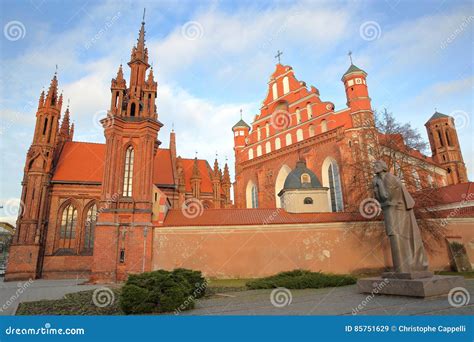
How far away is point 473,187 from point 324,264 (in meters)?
18.3

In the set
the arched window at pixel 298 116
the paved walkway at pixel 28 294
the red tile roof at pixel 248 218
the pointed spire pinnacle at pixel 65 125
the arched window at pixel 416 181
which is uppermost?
the pointed spire pinnacle at pixel 65 125

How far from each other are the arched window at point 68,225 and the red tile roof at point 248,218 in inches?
437

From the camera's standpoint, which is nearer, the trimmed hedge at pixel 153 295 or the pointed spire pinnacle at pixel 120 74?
the trimmed hedge at pixel 153 295

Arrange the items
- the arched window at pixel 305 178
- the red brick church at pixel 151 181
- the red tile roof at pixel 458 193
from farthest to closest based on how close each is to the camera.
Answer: the red tile roof at pixel 458 193
the arched window at pixel 305 178
the red brick church at pixel 151 181

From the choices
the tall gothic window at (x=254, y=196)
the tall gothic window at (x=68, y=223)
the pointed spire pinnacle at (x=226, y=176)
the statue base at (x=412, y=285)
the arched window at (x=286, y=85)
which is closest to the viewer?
the statue base at (x=412, y=285)

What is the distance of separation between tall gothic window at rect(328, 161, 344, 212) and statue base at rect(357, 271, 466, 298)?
1862 centimetres

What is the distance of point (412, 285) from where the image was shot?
25.2 ft

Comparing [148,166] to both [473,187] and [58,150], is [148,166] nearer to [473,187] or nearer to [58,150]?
[58,150]

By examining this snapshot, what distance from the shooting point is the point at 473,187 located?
28.1 m

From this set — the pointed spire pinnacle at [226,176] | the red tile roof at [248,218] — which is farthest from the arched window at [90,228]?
the pointed spire pinnacle at [226,176]

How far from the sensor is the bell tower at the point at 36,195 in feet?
81.6

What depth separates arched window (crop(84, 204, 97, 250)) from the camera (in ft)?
90.7

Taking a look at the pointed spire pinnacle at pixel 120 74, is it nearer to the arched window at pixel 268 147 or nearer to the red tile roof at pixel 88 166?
the red tile roof at pixel 88 166

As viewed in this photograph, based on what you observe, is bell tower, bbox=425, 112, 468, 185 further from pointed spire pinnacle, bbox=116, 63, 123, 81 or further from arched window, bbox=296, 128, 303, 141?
pointed spire pinnacle, bbox=116, 63, 123, 81
